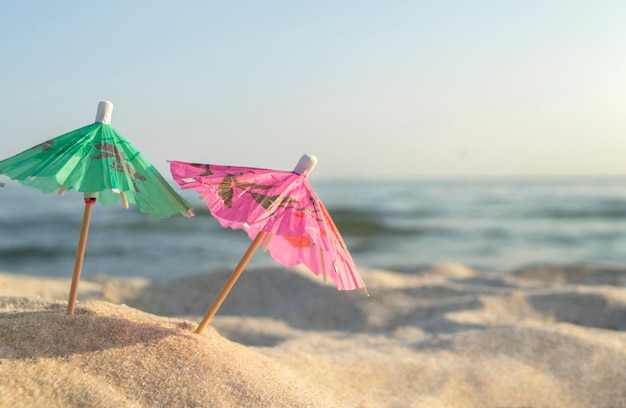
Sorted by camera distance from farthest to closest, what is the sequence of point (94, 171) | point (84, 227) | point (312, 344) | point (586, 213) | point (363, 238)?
point (586, 213) → point (363, 238) → point (312, 344) → point (84, 227) → point (94, 171)

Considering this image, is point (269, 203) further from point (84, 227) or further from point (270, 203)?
point (84, 227)

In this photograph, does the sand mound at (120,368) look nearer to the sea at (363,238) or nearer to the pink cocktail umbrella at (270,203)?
the pink cocktail umbrella at (270,203)

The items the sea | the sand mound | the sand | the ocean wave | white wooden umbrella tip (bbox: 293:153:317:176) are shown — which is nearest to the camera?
the sand mound

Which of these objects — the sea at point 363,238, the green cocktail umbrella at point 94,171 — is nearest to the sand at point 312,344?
the green cocktail umbrella at point 94,171

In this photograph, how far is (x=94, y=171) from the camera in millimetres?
1880

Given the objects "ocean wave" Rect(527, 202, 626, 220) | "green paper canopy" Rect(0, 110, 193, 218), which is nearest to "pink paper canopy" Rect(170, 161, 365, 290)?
"green paper canopy" Rect(0, 110, 193, 218)

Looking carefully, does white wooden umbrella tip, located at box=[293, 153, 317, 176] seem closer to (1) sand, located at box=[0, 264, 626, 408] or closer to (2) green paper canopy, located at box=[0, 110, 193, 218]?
(2) green paper canopy, located at box=[0, 110, 193, 218]

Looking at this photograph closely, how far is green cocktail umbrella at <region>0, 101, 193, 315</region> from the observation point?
1833 millimetres

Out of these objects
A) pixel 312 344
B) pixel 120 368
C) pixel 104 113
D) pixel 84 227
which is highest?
pixel 104 113

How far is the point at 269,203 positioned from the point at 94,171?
583 millimetres

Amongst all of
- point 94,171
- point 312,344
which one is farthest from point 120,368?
point 312,344

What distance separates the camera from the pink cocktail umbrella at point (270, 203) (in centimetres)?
181

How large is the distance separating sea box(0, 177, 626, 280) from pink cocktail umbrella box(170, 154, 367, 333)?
4150 mm

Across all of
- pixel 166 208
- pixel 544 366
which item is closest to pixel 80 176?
pixel 166 208
